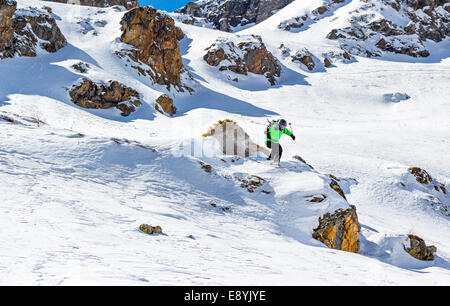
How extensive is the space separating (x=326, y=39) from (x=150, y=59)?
3963cm

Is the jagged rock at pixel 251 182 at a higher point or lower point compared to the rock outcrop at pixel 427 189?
higher

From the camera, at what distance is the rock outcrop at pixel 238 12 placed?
3720 inches

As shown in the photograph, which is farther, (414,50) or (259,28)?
(259,28)

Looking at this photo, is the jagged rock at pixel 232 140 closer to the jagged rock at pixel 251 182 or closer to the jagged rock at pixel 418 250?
the jagged rock at pixel 251 182

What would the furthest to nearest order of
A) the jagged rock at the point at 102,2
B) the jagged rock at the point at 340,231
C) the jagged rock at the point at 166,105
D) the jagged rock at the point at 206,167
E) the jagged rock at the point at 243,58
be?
the jagged rock at the point at 102,2, the jagged rock at the point at 243,58, the jagged rock at the point at 166,105, the jagged rock at the point at 206,167, the jagged rock at the point at 340,231

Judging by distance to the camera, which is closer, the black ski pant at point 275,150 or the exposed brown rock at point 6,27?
the black ski pant at point 275,150

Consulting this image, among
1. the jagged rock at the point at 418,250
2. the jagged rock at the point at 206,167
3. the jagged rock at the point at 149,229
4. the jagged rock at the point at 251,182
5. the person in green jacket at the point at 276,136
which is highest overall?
the jagged rock at the point at 149,229

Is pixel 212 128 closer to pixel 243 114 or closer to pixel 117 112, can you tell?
pixel 117 112

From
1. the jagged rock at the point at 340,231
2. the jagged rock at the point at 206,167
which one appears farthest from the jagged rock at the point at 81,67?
the jagged rock at the point at 340,231

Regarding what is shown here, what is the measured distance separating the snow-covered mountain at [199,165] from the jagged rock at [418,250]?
4 centimetres

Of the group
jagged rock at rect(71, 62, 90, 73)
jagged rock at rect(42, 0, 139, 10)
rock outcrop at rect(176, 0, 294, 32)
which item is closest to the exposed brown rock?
jagged rock at rect(71, 62, 90, 73)

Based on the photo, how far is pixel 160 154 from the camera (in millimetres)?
9062

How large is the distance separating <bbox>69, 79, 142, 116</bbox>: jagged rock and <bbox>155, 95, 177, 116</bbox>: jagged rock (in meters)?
2.13
